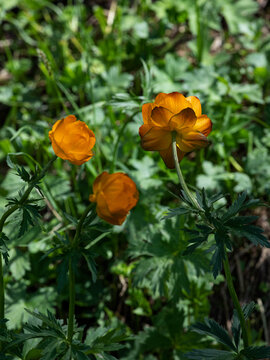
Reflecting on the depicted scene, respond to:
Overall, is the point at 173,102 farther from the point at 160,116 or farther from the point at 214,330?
the point at 214,330

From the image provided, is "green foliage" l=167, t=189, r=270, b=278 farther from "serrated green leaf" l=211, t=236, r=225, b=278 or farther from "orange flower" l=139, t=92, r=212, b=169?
"orange flower" l=139, t=92, r=212, b=169

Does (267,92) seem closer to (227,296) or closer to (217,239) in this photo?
(227,296)

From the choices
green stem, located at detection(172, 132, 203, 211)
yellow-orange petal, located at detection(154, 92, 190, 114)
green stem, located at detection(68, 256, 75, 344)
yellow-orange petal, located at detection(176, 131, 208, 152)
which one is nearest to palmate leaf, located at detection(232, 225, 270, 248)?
green stem, located at detection(172, 132, 203, 211)

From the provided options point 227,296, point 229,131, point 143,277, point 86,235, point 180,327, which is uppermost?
point 86,235

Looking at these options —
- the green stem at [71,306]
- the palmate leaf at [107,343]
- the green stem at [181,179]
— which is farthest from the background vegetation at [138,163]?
the green stem at [181,179]

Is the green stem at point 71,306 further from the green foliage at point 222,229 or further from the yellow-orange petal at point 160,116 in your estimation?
the yellow-orange petal at point 160,116

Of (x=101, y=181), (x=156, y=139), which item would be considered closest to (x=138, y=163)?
(x=156, y=139)

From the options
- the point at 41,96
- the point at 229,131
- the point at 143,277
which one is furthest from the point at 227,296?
the point at 41,96

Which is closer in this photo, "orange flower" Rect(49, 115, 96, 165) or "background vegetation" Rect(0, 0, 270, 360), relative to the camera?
"orange flower" Rect(49, 115, 96, 165)
